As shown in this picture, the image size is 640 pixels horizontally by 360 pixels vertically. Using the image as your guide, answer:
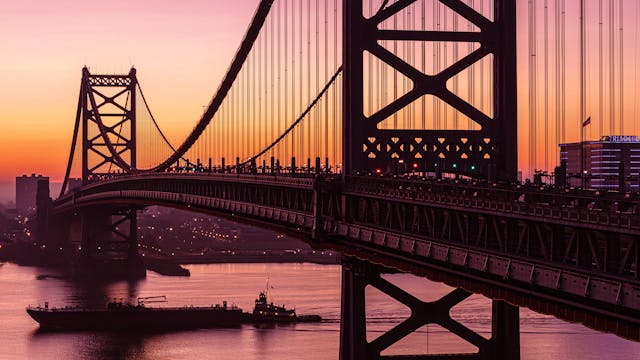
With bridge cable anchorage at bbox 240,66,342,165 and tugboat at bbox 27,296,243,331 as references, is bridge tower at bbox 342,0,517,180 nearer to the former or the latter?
bridge cable anchorage at bbox 240,66,342,165

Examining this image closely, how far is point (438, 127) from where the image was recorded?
39.7 metres

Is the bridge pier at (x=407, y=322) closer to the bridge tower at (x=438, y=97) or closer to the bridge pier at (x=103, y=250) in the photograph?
the bridge tower at (x=438, y=97)

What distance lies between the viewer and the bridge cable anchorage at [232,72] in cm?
5688

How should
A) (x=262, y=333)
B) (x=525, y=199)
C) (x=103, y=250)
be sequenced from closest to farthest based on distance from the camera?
(x=525, y=199) → (x=262, y=333) → (x=103, y=250)

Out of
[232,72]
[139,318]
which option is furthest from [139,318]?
[232,72]

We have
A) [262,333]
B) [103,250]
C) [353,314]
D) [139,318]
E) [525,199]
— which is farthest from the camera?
[103,250]

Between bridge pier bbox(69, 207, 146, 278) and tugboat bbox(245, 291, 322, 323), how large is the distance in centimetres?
3011

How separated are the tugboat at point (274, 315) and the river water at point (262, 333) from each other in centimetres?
104

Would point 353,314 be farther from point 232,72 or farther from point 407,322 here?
point 232,72

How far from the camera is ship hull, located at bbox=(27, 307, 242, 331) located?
84875mm

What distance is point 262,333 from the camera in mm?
80625

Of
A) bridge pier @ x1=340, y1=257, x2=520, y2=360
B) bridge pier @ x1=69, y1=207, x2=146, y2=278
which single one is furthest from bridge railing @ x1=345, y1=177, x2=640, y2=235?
bridge pier @ x1=69, y1=207, x2=146, y2=278

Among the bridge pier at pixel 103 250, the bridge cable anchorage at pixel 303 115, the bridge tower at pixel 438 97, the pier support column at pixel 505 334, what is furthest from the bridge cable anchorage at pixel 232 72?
the bridge pier at pixel 103 250

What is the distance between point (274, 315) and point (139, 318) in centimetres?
799
